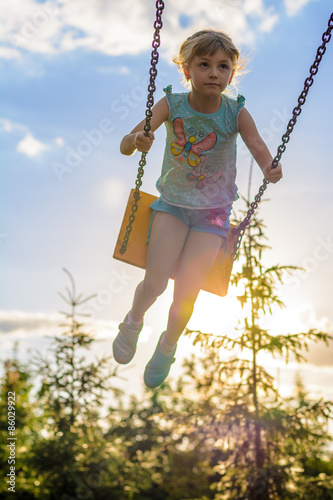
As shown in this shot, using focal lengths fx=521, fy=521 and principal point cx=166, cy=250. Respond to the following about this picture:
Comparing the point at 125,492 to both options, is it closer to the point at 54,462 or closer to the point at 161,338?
the point at 54,462

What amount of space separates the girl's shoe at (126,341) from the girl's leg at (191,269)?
1.36 ft

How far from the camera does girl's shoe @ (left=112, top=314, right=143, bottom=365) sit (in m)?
3.56

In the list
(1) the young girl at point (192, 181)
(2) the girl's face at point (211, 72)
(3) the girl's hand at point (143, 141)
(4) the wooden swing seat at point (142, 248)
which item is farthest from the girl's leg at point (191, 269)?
(2) the girl's face at point (211, 72)

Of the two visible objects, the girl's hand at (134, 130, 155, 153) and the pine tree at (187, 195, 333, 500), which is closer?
the girl's hand at (134, 130, 155, 153)

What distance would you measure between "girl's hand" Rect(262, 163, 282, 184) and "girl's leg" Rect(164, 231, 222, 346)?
1.57 feet

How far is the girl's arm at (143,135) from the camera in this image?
297cm

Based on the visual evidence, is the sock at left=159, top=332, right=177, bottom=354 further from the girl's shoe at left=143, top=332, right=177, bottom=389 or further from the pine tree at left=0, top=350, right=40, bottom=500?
the pine tree at left=0, top=350, right=40, bottom=500

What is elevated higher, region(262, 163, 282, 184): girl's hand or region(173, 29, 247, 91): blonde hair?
region(173, 29, 247, 91): blonde hair

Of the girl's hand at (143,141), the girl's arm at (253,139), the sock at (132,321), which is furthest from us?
the sock at (132,321)

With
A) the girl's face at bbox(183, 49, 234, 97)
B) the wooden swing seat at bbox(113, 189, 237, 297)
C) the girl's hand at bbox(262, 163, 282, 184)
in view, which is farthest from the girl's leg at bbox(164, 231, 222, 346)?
the girl's face at bbox(183, 49, 234, 97)

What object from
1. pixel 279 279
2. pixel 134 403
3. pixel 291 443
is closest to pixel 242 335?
pixel 279 279

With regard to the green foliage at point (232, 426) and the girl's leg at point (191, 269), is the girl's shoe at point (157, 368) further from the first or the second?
the green foliage at point (232, 426)

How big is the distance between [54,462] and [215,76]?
6.00m

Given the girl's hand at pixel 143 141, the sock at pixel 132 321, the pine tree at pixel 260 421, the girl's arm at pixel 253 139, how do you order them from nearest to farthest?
the girl's hand at pixel 143 141 < the girl's arm at pixel 253 139 < the sock at pixel 132 321 < the pine tree at pixel 260 421
